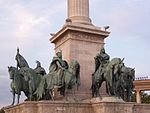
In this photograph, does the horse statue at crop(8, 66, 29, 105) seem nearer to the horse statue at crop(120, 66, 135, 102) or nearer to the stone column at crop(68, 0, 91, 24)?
the stone column at crop(68, 0, 91, 24)

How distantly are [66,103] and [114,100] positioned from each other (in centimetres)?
252

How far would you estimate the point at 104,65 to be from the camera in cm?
2014

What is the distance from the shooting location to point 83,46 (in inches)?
880

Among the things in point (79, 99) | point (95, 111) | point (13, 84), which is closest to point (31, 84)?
point (13, 84)

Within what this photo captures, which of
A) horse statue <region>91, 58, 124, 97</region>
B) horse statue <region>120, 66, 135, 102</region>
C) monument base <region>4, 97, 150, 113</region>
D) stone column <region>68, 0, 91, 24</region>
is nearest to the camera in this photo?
monument base <region>4, 97, 150, 113</region>

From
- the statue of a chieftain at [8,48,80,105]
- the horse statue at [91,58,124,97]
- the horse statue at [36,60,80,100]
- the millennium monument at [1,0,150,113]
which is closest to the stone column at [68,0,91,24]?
the millennium monument at [1,0,150,113]

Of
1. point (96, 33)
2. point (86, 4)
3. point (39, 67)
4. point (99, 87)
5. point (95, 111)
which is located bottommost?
point (95, 111)

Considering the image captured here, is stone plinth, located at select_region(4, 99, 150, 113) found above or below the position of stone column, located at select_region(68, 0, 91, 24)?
below

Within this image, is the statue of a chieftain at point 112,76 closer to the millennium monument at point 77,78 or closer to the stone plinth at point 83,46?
the millennium monument at point 77,78

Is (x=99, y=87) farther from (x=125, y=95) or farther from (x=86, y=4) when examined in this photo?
(x=86, y=4)

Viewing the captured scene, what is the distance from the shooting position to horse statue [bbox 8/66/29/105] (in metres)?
20.5

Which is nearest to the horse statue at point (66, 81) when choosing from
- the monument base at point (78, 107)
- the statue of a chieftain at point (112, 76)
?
the statue of a chieftain at point (112, 76)

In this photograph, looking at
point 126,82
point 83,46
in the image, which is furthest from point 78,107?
point 83,46

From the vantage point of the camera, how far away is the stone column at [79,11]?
23.3m
